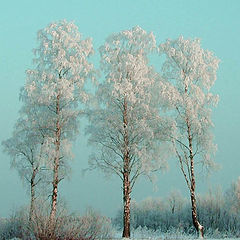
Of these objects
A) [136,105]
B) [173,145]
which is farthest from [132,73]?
[173,145]

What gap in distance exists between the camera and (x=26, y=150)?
90.5 feet

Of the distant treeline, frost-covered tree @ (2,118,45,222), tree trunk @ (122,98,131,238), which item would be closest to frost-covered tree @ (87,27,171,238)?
tree trunk @ (122,98,131,238)

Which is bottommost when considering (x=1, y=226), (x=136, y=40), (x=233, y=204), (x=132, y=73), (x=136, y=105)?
(x=1, y=226)

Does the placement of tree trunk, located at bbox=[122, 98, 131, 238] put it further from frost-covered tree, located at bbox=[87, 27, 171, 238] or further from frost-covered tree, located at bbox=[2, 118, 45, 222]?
frost-covered tree, located at bbox=[2, 118, 45, 222]

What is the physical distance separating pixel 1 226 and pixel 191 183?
11.8 metres

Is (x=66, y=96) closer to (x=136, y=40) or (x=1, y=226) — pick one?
(x=136, y=40)

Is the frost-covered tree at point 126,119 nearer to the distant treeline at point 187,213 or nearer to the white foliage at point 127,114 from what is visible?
the white foliage at point 127,114

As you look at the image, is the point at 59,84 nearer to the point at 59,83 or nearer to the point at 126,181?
the point at 59,83

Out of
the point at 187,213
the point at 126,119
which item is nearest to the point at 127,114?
the point at 126,119

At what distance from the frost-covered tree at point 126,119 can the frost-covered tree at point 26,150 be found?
409 centimetres

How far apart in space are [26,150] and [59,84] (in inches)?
240

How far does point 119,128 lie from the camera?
24375mm

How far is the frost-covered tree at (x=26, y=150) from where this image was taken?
26.3m

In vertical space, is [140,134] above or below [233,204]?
above
